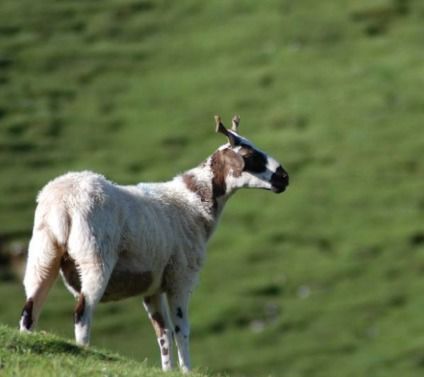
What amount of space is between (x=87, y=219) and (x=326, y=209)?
60.8m

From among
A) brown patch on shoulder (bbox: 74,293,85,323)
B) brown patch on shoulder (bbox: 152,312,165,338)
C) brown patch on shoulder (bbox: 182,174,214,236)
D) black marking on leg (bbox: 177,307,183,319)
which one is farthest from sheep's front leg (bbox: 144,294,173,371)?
brown patch on shoulder (bbox: 74,293,85,323)

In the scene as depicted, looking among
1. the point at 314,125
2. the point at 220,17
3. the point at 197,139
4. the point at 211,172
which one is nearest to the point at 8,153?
the point at 197,139

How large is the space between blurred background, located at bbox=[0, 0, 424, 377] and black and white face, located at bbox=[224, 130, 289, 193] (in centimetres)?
3648

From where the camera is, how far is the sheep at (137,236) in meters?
16.5

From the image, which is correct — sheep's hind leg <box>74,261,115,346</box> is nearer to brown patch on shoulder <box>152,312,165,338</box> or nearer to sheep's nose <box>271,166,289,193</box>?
brown patch on shoulder <box>152,312,165,338</box>

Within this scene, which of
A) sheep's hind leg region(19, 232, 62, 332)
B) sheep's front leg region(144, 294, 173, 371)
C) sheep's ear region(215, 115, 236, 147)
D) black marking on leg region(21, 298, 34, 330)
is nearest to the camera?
sheep's hind leg region(19, 232, 62, 332)

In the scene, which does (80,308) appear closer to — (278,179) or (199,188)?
(199,188)

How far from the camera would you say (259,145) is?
278 feet

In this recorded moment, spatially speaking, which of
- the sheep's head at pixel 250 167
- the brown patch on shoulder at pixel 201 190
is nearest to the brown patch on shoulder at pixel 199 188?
the brown patch on shoulder at pixel 201 190

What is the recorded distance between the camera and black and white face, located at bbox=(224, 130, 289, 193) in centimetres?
2048

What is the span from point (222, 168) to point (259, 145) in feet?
210

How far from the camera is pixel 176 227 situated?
757 inches

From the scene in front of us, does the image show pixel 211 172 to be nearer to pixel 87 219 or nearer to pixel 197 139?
pixel 87 219

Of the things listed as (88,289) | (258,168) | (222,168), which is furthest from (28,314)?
(258,168)
